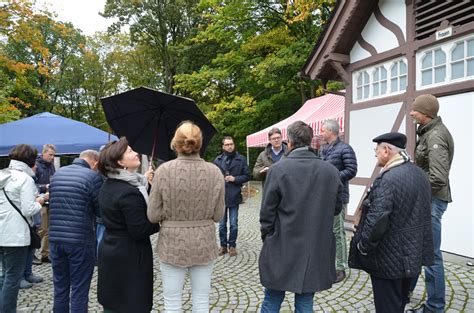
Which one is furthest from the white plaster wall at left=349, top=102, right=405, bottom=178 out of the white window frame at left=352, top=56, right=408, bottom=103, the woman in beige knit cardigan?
the woman in beige knit cardigan

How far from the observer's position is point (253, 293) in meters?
4.30

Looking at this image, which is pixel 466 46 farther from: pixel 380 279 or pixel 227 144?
pixel 380 279

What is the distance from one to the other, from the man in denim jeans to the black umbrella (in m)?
1.94

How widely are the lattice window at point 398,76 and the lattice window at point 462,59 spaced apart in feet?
3.33

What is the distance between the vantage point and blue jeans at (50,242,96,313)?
10.5 ft

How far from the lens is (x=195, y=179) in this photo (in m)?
2.52

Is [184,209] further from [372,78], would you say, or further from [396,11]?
[396,11]

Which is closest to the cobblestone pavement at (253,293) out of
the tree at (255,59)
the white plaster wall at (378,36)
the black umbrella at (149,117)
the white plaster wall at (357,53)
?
the black umbrella at (149,117)

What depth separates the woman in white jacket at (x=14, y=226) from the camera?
11.0 ft

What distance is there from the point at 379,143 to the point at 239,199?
3.52m

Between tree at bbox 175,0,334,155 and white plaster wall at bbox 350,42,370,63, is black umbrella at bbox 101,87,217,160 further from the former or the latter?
tree at bbox 175,0,334,155

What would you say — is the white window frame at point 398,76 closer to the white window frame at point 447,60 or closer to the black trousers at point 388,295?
the white window frame at point 447,60

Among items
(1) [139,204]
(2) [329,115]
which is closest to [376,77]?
(2) [329,115]

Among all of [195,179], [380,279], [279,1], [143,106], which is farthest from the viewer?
[279,1]
